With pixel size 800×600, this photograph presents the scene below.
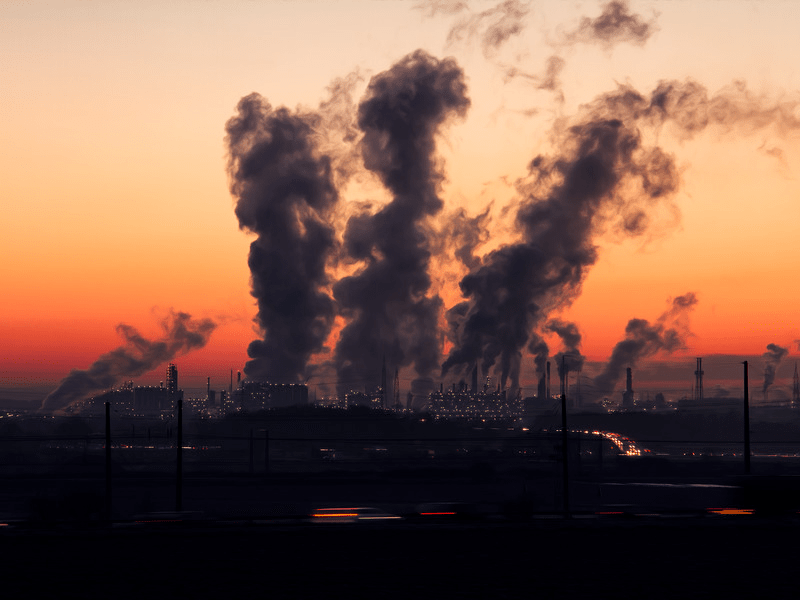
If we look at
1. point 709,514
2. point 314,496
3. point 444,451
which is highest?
point 709,514

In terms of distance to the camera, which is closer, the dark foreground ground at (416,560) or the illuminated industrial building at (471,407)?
the dark foreground ground at (416,560)

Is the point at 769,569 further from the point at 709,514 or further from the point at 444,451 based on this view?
the point at 444,451

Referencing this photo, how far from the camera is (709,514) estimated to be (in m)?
23.9

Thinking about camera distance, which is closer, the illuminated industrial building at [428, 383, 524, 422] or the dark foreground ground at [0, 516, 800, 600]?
the dark foreground ground at [0, 516, 800, 600]

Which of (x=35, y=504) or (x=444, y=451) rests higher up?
(x=35, y=504)

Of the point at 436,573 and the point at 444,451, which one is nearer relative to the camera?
the point at 436,573

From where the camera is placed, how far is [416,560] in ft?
52.3

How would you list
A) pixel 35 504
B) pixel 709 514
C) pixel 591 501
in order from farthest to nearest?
pixel 591 501 → pixel 35 504 → pixel 709 514

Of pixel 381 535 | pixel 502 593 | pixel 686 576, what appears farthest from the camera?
pixel 381 535

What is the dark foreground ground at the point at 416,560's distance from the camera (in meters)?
13.1

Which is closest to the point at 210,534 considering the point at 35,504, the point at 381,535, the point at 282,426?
the point at 381,535

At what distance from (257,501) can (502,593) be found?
1190 inches

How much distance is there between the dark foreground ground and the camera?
1306cm

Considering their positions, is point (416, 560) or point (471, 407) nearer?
point (416, 560)
